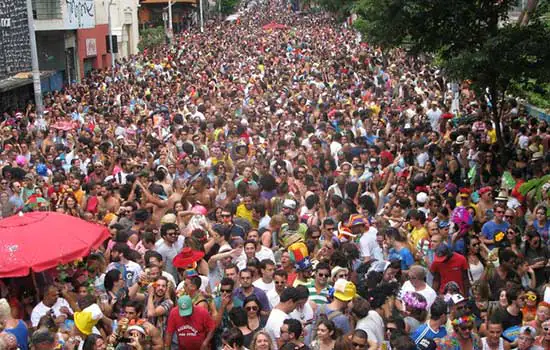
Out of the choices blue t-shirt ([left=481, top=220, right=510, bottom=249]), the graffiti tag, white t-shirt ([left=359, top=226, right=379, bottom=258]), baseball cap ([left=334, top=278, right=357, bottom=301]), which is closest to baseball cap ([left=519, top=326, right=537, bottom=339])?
baseball cap ([left=334, top=278, right=357, bottom=301])

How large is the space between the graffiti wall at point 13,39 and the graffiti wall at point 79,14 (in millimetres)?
4309

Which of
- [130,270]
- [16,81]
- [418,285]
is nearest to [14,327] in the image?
[130,270]

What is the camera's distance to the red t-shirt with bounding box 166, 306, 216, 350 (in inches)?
313

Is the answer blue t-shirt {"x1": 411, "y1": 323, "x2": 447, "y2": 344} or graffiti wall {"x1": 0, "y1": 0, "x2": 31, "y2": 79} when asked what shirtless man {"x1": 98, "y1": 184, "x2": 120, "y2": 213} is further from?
graffiti wall {"x1": 0, "y1": 0, "x2": 31, "y2": 79}

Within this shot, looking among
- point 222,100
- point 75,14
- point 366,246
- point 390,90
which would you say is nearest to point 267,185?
point 366,246

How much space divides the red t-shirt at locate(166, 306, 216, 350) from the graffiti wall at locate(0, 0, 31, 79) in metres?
22.3

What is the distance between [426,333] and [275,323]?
119 cm

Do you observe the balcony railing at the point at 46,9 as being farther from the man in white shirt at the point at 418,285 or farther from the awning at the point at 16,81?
the man in white shirt at the point at 418,285

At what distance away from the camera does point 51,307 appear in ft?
27.2

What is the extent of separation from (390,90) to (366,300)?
71.0 ft

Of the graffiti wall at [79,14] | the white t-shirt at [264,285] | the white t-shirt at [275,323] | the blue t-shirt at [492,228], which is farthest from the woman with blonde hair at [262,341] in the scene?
the graffiti wall at [79,14]

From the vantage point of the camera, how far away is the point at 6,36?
2944 cm

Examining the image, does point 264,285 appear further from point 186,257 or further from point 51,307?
point 51,307

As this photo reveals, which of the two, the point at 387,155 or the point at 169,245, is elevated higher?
the point at 169,245
